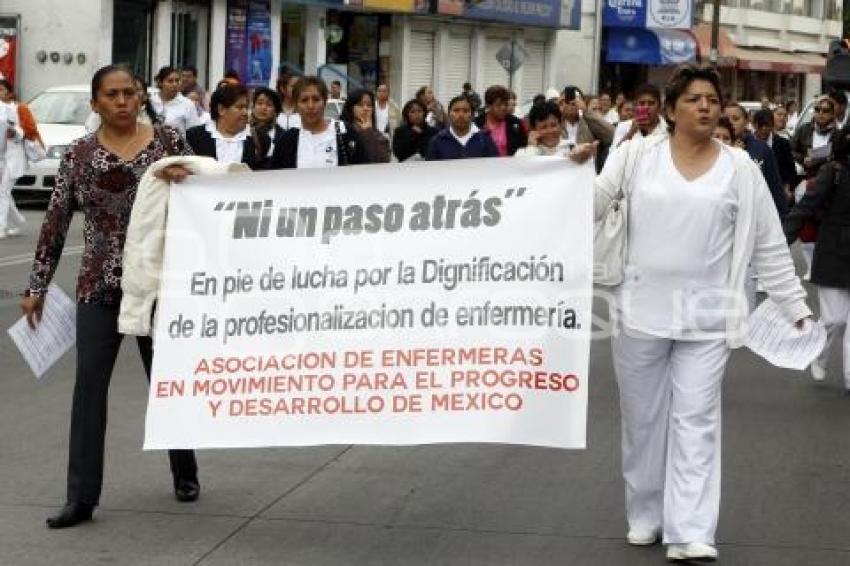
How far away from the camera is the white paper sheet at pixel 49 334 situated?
287 inches

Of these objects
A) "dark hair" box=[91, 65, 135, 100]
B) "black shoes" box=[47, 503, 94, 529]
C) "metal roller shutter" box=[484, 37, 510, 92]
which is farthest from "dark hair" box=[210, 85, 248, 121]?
"metal roller shutter" box=[484, 37, 510, 92]

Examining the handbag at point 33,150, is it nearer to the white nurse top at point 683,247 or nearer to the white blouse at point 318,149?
the white blouse at point 318,149

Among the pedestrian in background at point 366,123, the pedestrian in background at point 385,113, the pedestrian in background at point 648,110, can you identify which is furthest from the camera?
the pedestrian in background at point 385,113

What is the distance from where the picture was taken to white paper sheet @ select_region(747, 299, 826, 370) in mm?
6961

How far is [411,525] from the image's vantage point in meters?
7.18

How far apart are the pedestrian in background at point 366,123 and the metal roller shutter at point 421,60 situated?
3498 cm

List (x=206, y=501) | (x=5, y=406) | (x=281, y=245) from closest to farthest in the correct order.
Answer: (x=281, y=245) < (x=206, y=501) < (x=5, y=406)

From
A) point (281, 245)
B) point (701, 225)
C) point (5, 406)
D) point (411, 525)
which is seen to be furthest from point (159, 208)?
point (5, 406)

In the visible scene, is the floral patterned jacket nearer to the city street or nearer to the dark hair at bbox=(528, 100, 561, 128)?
the city street

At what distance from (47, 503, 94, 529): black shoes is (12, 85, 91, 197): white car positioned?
1744 cm

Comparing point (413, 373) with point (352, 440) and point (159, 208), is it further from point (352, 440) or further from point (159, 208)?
point (159, 208)

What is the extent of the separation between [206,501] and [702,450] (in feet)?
6.83

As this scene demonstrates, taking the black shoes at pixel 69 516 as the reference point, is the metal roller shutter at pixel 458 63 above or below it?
above

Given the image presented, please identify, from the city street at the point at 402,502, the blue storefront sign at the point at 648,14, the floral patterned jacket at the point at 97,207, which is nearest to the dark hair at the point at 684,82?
the city street at the point at 402,502
